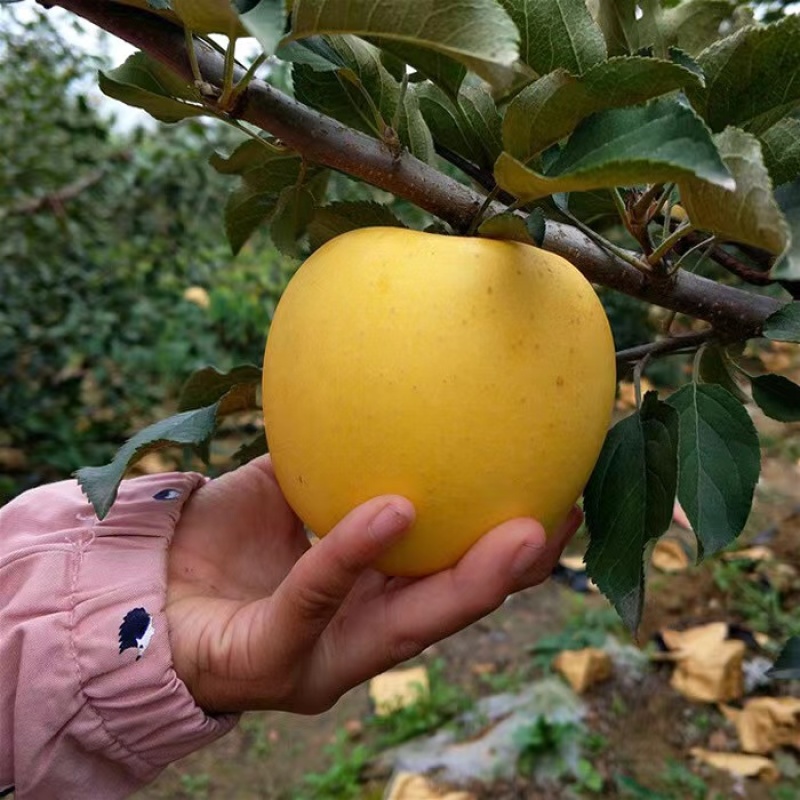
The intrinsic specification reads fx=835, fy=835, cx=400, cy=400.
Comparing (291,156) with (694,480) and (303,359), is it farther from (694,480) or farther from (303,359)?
(694,480)

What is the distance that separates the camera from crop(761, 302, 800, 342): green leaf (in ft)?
1.81

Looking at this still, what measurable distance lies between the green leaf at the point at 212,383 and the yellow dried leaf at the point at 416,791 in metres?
1.06

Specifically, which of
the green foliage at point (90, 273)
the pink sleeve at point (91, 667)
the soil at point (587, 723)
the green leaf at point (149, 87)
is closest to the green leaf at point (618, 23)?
the green leaf at point (149, 87)

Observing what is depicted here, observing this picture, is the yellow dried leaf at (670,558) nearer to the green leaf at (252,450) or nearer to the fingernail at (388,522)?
the green leaf at (252,450)

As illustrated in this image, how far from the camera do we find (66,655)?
2.30 ft

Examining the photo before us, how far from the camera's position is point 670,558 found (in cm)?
231

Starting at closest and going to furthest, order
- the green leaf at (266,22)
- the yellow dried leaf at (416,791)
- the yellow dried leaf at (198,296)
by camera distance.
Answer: the green leaf at (266,22)
the yellow dried leaf at (416,791)
the yellow dried leaf at (198,296)

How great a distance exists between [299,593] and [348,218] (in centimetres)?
28

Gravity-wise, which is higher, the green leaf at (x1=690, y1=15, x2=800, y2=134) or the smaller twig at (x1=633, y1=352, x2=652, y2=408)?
the green leaf at (x1=690, y1=15, x2=800, y2=134)

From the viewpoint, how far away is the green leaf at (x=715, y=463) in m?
0.59

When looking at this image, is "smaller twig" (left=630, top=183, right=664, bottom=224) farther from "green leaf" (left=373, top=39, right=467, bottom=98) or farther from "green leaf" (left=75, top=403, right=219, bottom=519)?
"green leaf" (left=75, top=403, right=219, bottom=519)

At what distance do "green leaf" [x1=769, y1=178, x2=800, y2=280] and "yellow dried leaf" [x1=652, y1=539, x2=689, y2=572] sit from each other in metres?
1.89

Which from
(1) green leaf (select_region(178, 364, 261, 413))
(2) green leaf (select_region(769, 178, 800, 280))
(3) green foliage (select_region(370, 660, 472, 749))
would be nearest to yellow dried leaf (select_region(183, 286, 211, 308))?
(3) green foliage (select_region(370, 660, 472, 749))

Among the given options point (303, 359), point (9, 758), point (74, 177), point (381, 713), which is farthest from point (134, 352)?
point (303, 359)
